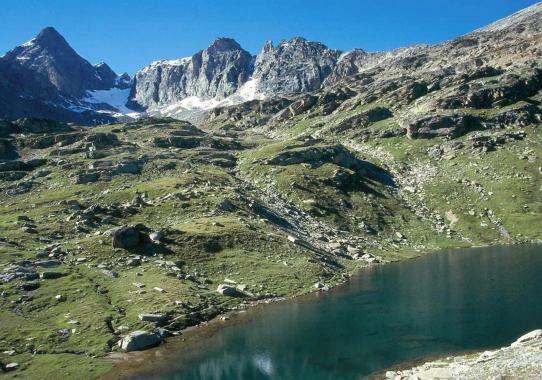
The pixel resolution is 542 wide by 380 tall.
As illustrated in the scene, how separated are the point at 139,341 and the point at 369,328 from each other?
27.3 m

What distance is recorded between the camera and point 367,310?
215ft

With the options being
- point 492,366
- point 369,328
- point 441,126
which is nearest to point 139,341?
point 369,328

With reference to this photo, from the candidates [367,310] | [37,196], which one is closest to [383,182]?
[367,310]

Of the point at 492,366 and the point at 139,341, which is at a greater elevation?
the point at 492,366

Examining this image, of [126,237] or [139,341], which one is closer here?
[139,341]

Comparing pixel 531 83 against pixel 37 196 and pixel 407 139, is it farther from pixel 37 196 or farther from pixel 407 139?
pixel 37 196

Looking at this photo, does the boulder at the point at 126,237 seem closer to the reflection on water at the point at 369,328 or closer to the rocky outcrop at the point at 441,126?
the reflection on water at the point at 369,328

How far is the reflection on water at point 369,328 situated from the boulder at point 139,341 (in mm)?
4197

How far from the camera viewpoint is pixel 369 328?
5738 centimetres

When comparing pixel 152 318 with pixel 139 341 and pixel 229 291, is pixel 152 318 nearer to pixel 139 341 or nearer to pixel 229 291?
pixel 139 341

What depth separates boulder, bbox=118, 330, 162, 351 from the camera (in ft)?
177

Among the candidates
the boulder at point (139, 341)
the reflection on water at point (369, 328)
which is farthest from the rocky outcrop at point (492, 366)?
the boulder at point (139, 341)

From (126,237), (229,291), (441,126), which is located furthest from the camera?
(441,126)

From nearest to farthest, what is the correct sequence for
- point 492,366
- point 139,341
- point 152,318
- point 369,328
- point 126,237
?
point 492,366, point 139,341, point 369,328, point 152,318, point 126,237
